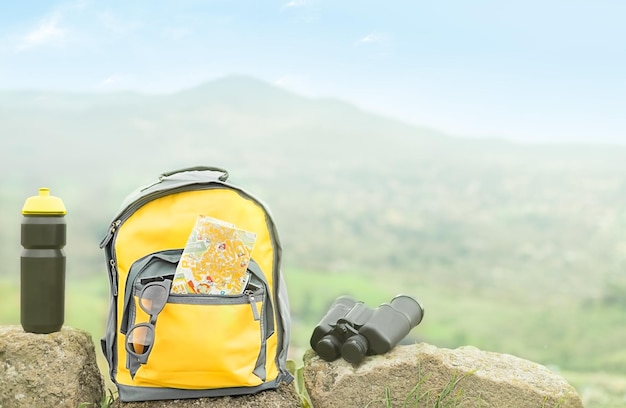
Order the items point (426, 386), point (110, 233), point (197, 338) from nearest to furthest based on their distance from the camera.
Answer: point (197, 338) → point (110, 233) → point (426, 386)

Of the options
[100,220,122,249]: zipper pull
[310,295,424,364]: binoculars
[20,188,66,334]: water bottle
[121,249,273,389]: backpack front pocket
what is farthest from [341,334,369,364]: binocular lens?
[20,188,66,334]: water bottle

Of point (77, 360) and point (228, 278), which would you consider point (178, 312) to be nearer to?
point (228, 278)

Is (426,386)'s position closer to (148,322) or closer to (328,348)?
(328,348)

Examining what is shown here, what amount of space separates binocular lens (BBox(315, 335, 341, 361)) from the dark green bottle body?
3.58 feet

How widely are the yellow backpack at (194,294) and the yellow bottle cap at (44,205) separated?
248 millimetres

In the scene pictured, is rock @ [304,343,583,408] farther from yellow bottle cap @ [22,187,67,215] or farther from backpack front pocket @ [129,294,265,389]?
yellow bottle cap @ [22,187,67,215]

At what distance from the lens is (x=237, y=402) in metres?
2.84

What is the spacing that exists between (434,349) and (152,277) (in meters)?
1.24

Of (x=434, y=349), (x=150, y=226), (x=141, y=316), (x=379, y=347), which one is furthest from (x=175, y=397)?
(x=434, y=349)

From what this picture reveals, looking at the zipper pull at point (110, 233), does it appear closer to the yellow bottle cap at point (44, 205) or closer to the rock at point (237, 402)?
the yellow bottle cap at point (44, 205)

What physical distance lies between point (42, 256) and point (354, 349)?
4.31 ft

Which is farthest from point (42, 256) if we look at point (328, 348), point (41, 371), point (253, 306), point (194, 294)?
point (328, 348)

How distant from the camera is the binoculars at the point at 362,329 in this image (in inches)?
119

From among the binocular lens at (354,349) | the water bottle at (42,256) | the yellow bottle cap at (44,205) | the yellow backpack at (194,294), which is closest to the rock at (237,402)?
the yellow backpack at (194,294)
